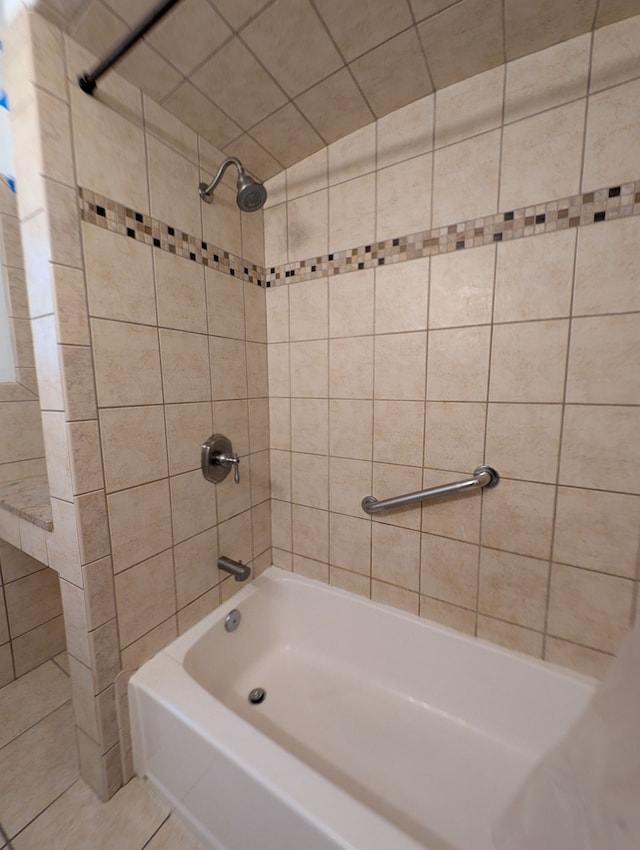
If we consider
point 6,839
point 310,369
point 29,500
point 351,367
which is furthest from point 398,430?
point 6,839

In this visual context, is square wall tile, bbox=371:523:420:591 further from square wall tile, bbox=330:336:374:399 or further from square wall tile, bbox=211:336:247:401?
square wall tile, bbox=211:336:247:401

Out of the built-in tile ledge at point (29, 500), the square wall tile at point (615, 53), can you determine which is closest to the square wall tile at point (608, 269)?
the square wall tile at point (615, 53)

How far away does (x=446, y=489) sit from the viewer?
1047mm

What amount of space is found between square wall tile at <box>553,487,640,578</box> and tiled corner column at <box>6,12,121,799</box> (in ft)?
4.27

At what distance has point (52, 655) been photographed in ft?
4.88

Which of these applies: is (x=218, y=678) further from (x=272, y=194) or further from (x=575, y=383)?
(x=272, y=194)

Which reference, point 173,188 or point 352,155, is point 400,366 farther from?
point 173,188

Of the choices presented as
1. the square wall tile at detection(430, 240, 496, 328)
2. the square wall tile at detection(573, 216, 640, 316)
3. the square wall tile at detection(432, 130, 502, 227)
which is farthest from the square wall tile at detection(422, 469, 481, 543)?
the square wall tile at detection(432, 130, 502, 227)

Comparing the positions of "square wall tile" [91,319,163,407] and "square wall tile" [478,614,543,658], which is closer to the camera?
"square wall tile" [91,319,163,407]

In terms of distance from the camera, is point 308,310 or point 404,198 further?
point 308,310

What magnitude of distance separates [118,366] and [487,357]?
42.3 inches

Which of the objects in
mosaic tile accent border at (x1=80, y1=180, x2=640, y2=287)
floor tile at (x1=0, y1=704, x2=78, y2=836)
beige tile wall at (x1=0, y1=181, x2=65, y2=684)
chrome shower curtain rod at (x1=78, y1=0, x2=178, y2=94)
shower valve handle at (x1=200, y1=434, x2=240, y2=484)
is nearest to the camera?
chrome shower curtain rod at (x1=78, y1=0, x2=178, y2=94)

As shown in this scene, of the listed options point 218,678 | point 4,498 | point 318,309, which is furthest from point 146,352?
point 218,678

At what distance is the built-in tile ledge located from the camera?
0.95m
